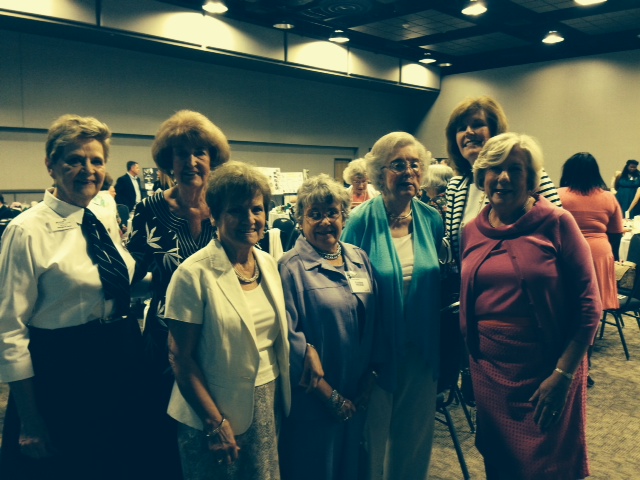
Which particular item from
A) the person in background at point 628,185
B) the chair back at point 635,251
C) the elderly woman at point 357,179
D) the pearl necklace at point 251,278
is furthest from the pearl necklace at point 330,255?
the person in background at point 628,185

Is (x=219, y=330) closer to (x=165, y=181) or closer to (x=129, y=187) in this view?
(x=165, y=181)

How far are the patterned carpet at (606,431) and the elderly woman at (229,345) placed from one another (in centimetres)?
148

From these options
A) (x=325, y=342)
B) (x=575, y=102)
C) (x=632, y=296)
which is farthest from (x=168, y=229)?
(x=575, y=102)

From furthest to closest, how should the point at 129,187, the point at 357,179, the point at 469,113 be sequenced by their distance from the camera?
the point at 129,187 < the point at 357,179 < the point at 469,113

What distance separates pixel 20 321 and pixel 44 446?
41cm

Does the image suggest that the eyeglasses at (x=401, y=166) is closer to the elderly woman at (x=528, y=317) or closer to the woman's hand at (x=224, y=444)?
the elderly woman at (x=528, y=317)

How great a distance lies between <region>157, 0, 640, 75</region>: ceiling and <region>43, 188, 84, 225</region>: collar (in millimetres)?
6515

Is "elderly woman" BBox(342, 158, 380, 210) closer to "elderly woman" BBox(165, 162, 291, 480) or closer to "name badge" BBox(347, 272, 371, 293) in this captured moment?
"name badge" BBox(347, 272, 371, 293)

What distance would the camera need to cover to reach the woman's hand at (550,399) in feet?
5.73

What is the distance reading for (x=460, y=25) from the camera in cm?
912

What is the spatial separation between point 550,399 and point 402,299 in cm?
61

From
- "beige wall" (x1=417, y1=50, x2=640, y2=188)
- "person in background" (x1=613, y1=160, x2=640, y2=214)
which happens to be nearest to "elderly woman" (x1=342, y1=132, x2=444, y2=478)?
"person in background" (x1=613, y1=160, x2=640, y2=214)

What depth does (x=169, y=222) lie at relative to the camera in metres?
1.87

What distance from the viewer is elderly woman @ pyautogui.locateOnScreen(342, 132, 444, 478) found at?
1.99 metres
